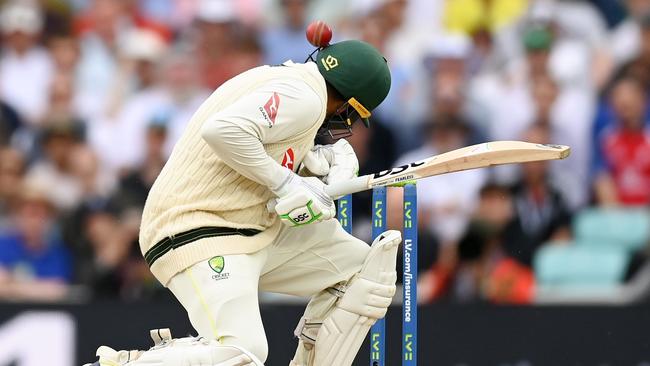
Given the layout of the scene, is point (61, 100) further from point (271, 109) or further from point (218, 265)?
point (271, 109)

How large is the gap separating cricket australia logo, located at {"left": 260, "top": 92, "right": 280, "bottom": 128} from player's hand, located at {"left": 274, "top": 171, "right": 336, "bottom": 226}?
227 mm

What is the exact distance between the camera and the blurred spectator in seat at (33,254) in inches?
303

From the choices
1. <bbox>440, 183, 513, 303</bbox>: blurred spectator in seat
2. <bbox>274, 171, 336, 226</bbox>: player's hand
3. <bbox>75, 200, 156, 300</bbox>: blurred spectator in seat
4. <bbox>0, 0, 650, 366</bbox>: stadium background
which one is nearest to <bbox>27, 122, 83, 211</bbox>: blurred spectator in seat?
<bbox>0, 0, 650, 366</bbox>: stadium background

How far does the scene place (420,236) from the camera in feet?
25.0

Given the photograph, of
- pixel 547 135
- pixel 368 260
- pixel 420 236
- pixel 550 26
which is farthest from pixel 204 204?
pixel 550 26

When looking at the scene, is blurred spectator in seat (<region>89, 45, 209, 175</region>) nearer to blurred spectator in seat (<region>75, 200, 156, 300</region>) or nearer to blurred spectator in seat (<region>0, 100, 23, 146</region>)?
blurred spectator in seat (<region>75, 200, 156, 300</region>)

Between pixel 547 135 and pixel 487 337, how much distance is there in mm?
1548

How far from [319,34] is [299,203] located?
2.28 feet

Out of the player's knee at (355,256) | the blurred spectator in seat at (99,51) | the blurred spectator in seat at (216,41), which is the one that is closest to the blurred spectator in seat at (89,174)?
the blurred spectator in seat at (99,51)

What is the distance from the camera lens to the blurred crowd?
7.69 meters

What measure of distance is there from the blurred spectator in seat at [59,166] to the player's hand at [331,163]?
3.08m

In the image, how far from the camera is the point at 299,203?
4.70 metres

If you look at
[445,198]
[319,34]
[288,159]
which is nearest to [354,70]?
[319,34]

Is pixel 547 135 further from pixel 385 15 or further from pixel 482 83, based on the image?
pixel 385 15
